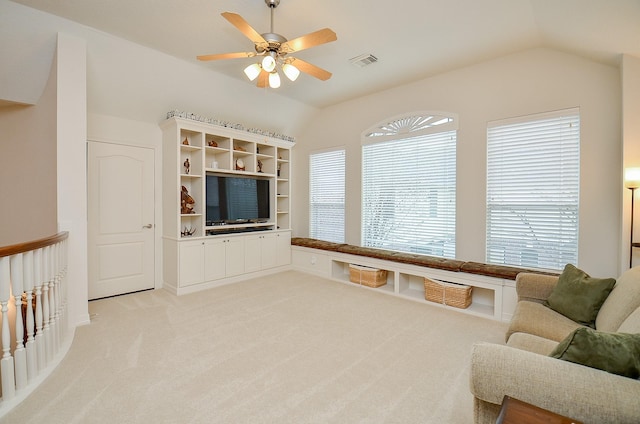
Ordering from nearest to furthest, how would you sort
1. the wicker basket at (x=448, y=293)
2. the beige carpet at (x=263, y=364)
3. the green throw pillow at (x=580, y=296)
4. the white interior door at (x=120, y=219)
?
the beige carpet at (x=263, y=364)
the green throw pillow at (x=580, y=296)
the wicker basket at (x=448, y=293)
the white interior door at (x=120, y=219)

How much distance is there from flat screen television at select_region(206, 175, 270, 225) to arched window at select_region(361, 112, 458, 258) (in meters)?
1.85

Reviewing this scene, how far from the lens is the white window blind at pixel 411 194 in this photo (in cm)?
406

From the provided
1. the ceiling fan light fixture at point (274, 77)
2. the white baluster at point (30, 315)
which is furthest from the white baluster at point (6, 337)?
the ceiling fan light fixture at point (274, 77)

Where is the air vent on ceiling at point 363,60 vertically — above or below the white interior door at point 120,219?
above

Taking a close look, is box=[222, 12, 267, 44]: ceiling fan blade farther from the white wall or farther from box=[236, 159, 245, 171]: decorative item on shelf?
box=[236, 159, 245, 171]: decorative item on shelf

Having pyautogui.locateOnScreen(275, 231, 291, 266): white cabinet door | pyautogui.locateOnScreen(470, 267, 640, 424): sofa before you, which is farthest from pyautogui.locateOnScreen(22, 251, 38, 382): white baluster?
pyautogui.locateOnScreen(275, 231, 291, 266): white cabinet door

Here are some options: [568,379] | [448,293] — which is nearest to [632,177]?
[448,293]

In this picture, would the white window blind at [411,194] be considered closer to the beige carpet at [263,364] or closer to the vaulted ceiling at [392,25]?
the beige carpet at [263,364]

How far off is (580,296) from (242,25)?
10.7 feet

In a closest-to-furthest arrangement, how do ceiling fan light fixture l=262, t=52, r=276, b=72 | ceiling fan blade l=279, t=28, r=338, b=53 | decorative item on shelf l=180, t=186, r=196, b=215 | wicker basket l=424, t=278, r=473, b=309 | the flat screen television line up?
ceiling fan blade l=279, t=28, r=338, b=53, ceiling fan light fixture l=262, t=52, r=276, b=72, wicker basket l=424, t=278, r=473, b=309, decorative item on shelf l=180, t=186, r=196, b=215, the flat screen television

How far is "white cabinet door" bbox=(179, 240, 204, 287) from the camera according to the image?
13.6 ft

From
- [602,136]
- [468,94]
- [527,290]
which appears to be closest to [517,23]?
[468,94]

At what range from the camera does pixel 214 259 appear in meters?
4.47

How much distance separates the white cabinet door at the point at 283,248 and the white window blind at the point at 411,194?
149cm
